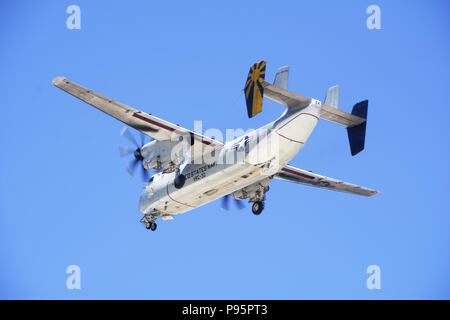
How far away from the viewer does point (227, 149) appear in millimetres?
37750

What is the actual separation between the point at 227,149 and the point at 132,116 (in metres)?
4.25

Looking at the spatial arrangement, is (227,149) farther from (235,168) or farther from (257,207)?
(257,207)

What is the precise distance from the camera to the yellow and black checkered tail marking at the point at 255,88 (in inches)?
1294

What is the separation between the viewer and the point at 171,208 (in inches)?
1640

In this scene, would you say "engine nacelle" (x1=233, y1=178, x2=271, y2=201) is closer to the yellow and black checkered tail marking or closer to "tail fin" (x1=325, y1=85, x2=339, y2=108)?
"tail fin" (x1=325, y1=85, x2=339, y2=108)

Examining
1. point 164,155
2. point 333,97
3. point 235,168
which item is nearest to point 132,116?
point 164,155

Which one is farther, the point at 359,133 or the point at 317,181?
the point at 317,181

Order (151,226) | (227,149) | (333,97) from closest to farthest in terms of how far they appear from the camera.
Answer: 1. (333,97)
2. (227,149)
3. (151,226)

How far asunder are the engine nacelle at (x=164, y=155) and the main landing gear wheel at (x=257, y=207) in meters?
4.06
